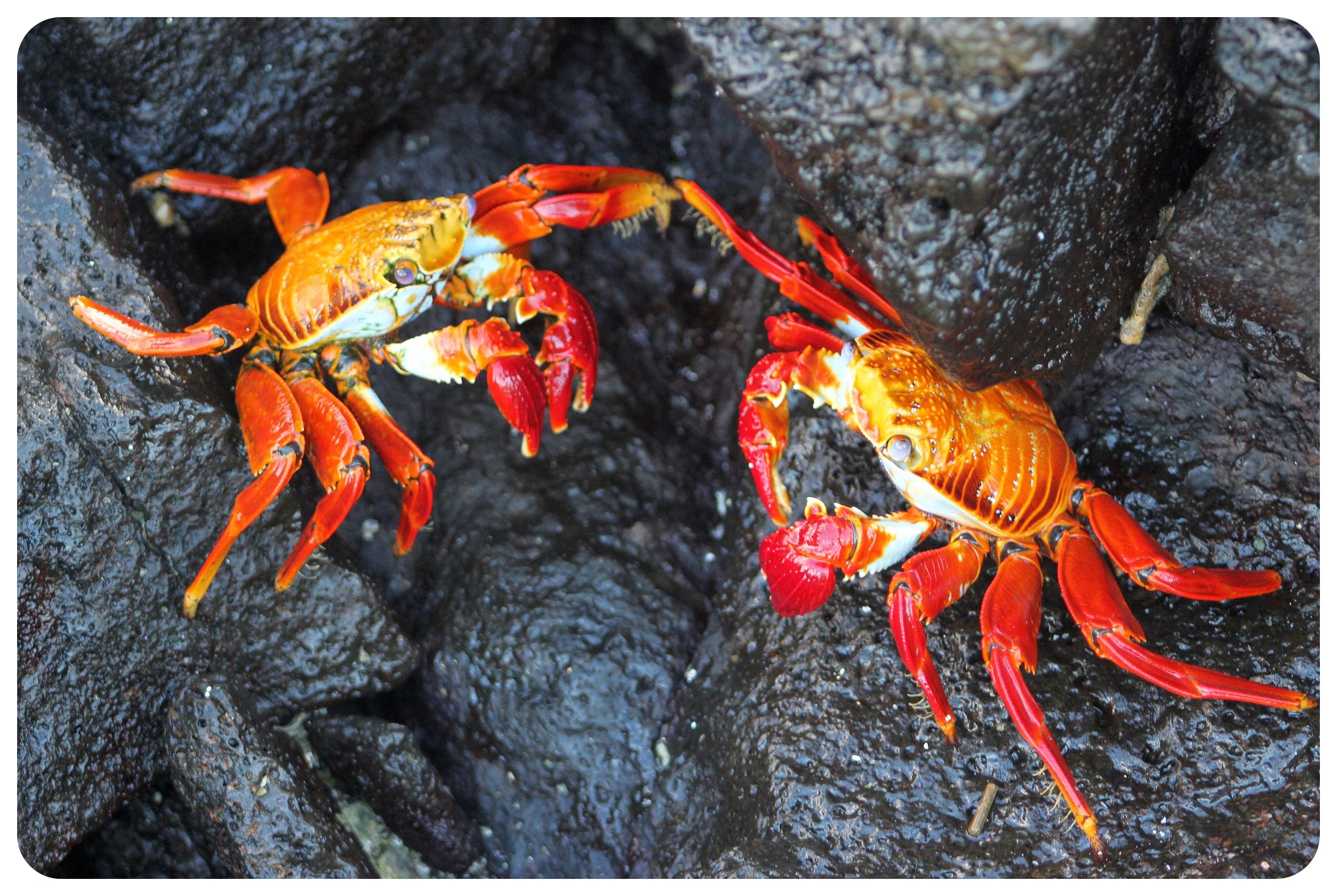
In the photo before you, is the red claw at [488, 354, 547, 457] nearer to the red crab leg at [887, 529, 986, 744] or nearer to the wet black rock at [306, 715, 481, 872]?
the wet black rock at [306, 715, 481, 872]

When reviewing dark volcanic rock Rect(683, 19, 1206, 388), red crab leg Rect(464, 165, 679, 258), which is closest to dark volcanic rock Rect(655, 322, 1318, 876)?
dark volcanic rock Rect(683, 19, 1206, 388)

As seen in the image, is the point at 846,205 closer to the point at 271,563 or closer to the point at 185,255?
the point at 271,563

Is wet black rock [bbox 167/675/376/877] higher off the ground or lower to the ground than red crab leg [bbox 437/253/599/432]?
lower

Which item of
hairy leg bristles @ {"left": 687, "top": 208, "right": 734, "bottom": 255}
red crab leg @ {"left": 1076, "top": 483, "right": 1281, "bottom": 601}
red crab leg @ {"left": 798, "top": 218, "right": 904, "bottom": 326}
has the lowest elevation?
red crab leg @ {"left": 1076, "top": 483, "right": 1281, "bottom": 601}

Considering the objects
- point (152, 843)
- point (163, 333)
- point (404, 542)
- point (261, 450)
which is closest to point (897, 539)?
point (404, 542)

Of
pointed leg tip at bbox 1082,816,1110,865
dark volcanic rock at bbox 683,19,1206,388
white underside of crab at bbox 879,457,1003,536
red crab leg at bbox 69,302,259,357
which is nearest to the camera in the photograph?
dark volcanic rock at bbox 683,19,1206,388

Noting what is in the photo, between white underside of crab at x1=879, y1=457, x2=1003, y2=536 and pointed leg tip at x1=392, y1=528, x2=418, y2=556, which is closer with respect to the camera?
white underside of crab at x1=879, y1=457, x2=1003, y2=536
